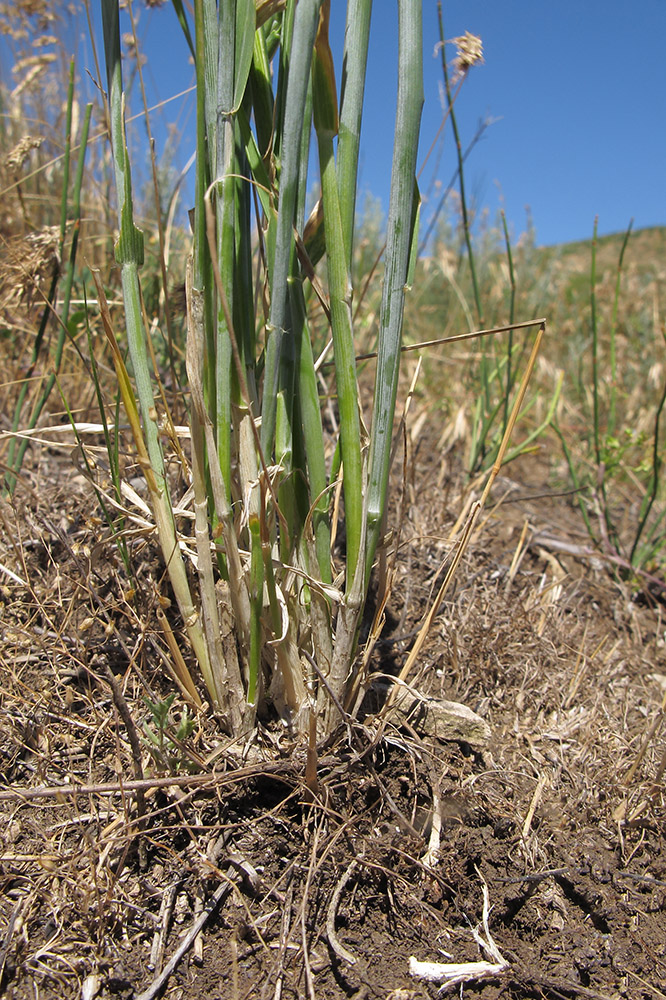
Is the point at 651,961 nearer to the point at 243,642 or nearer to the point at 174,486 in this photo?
the point at 243,642

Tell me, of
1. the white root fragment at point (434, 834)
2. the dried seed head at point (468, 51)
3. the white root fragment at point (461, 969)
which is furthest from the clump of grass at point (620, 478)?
the white root fragment at point (461, 969)

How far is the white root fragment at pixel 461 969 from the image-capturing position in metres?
0.85

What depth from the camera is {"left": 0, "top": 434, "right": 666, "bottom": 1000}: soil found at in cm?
84

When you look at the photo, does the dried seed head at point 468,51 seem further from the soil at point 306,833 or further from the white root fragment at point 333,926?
the white root fragment at point 333,926

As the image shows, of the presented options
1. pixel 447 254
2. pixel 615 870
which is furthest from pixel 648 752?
pixel 447 254

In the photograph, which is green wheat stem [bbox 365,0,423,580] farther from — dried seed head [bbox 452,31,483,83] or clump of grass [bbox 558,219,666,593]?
clump of grass [bbox 558,219,666,593]

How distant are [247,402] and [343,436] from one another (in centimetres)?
13

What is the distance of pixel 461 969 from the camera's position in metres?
0.86

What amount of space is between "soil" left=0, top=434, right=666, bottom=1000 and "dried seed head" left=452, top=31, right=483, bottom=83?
0.62 m

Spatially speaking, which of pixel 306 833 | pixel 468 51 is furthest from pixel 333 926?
pixel 468 51

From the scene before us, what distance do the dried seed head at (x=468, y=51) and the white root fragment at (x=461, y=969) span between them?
124 cm

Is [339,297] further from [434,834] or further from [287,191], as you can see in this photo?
[434,834]

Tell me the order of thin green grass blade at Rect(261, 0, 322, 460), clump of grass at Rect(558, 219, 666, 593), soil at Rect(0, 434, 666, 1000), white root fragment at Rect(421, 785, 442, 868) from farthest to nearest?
clump of grass at Rect(558, 219, 666, 593) → white root fragment at Rect(421, 785, 442, 868) → soil at Rect(0, 434, 666, 1000) → thin green grass blade at Rect(261, 0, 322, 460)

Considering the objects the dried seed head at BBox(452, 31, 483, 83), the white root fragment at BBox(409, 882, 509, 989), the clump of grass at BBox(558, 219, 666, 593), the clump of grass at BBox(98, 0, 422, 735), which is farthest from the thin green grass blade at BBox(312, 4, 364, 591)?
the clump of grass at BBox(558, 219, 666, 593)
